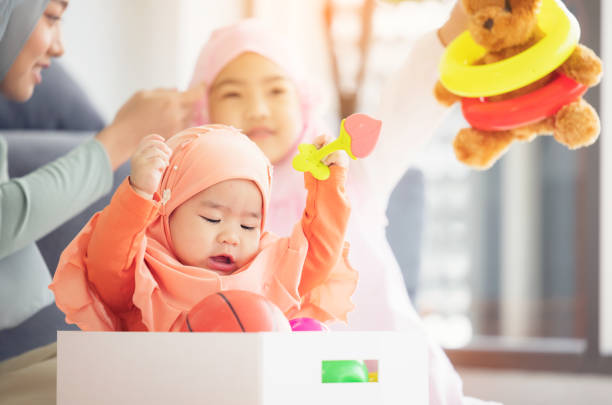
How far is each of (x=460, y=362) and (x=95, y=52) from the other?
2.00 metres

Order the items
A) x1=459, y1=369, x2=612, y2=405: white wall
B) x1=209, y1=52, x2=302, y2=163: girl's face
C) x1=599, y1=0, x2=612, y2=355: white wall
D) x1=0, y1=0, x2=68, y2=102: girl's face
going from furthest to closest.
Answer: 1. x1=599, y1=0, x2=612, y2=355: white wall
2. x1=459, y1=369, x2=612, y2=405: white wall
3. x1=209, y1=52, x2=302, y2=163: girl's face
4. x1=0, y1=0, x2=68, y2=102: girl's face

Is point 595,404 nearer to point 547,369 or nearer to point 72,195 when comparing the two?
point 547,369

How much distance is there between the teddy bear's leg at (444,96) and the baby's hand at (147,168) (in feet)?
1.84

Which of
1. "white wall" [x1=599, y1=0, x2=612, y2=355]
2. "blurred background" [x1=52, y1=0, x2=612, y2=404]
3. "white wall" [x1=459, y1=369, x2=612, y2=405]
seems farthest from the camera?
"white wall" [x1=599, y1=0, x2=612, y2=355]

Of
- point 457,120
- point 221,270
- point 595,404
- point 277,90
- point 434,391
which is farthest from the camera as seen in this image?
point 457,120

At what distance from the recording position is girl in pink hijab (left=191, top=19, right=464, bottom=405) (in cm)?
118

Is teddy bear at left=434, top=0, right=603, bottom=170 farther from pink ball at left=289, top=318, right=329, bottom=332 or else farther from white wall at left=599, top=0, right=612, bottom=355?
white wall at left=599, top=0, right=612, bottom=355

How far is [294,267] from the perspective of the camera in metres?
0.95

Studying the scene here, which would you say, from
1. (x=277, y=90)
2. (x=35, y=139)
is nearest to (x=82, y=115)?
(x=35, y=139)

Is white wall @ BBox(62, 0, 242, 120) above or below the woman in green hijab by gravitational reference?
above

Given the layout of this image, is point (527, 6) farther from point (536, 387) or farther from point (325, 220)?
point (536, 387)

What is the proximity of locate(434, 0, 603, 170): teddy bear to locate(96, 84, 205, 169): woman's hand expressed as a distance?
56 cm

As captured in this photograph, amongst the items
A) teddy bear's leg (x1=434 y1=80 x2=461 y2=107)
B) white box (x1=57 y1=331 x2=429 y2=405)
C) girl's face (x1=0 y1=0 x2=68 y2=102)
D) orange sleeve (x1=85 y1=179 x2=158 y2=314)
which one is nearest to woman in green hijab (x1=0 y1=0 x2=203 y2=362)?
girl's face (x1=0 y1=0 x2=68 y2=102)

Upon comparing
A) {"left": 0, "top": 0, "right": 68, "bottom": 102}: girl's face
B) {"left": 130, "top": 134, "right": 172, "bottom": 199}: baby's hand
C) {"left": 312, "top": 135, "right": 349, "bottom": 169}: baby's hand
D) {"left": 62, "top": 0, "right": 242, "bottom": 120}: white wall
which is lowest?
{"left": 130, "top": 134, "right": 172, "bottom": 199}: baby's hand
